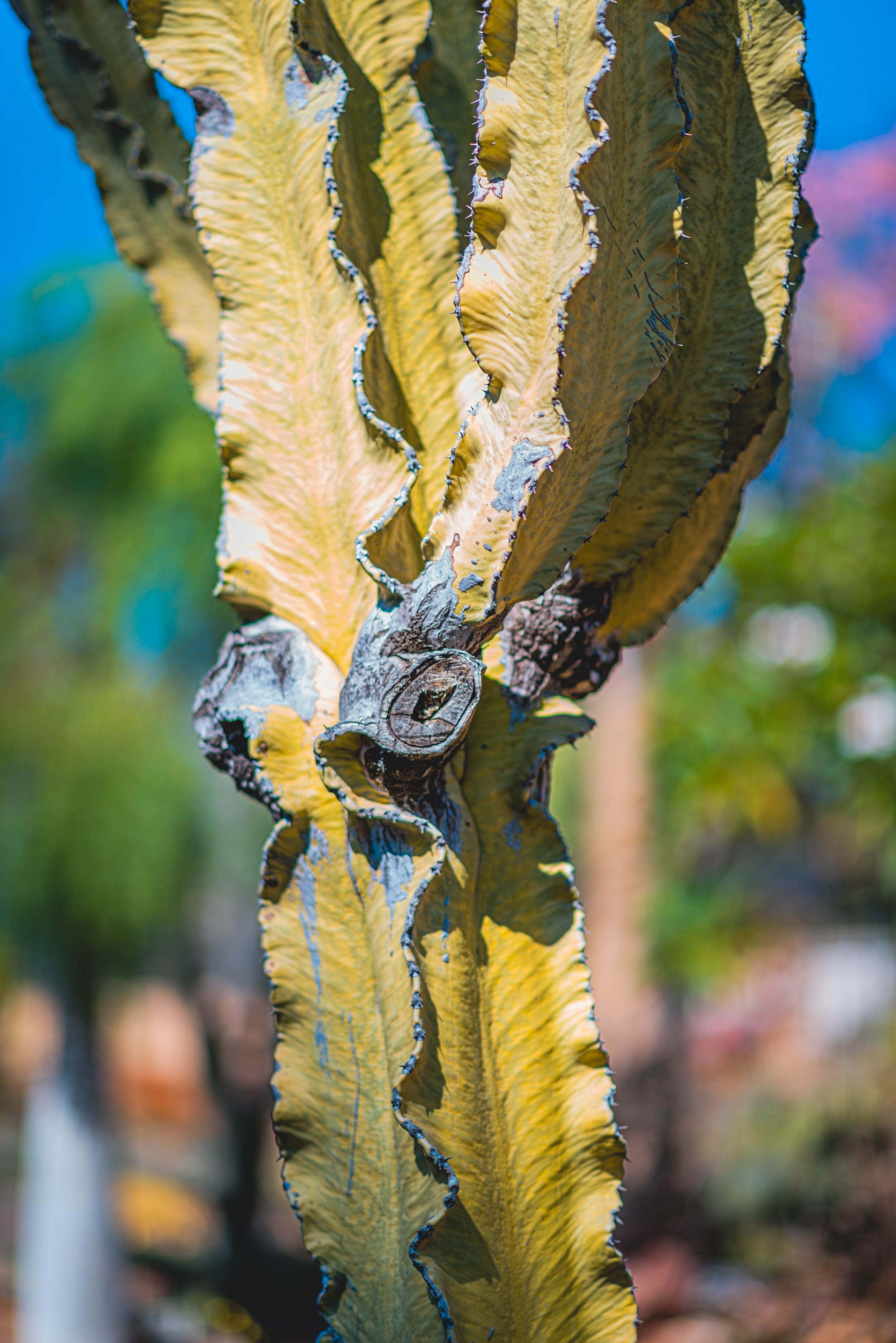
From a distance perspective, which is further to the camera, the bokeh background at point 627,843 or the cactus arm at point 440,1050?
the bokeh background at point 627,843

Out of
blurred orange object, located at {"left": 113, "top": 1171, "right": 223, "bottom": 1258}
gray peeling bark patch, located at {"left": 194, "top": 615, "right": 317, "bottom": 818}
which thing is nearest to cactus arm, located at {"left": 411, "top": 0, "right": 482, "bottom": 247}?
gray peeling bark patch, located at {"left": 194, "top": 615, "right": 317, "bottom": 818}

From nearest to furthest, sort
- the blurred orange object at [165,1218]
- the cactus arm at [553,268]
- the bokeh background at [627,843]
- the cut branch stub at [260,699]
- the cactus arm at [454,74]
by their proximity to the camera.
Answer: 1. the cactus arm at [553,268]
2. the cut branch stub at [260,699]
3. the cactus arm at [454,74]
4. the bokeh background at [627,843]
5. the blurred orange object at [165,1218]

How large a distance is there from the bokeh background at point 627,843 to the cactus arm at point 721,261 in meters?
1.54

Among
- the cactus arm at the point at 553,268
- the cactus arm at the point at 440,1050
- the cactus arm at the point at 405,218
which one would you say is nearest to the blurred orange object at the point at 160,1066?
the cactus arm at the point at 440,1050

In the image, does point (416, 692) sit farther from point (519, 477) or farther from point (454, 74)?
point (454, 74)

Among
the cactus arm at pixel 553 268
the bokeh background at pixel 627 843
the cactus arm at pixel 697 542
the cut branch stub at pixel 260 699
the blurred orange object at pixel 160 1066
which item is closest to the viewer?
the cactus arm at pixel 553 268

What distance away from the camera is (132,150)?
1023 millimetres

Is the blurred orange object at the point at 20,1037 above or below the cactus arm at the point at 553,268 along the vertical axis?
above

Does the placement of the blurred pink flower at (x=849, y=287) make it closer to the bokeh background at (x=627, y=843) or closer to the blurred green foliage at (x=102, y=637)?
the bokeh background at (x=627, y=843)

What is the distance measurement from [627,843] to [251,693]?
253 centimetres

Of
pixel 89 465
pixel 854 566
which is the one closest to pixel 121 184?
pixel 854 566

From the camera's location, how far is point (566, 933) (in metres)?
0.74

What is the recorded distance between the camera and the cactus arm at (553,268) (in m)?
0.63

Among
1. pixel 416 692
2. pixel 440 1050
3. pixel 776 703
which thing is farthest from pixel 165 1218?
pixel 416 692
